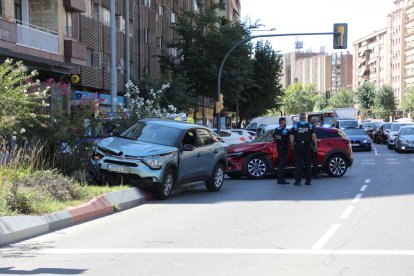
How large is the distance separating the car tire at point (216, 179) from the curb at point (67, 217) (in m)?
2.24

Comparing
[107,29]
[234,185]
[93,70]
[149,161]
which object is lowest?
[234,185]

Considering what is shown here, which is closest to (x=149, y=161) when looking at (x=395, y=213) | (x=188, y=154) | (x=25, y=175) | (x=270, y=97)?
(x=188, y=154)

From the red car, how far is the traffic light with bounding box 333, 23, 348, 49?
10.3 meters

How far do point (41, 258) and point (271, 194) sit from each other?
7460 mm

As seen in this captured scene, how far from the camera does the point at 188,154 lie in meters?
13.5

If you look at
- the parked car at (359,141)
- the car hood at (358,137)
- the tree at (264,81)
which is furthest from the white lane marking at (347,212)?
the tree at (264,81)

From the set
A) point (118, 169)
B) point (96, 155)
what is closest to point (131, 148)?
point (118, 169)

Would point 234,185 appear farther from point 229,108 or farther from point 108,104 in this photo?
point 229,108

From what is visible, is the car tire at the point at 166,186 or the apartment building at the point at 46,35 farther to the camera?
the apartment building at the point at 46,35

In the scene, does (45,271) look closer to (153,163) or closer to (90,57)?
(153,163)

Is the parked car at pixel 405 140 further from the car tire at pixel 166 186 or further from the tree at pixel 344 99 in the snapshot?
the tree at pixel 344 99

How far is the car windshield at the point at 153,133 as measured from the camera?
43.9 ft

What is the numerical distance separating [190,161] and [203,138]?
3.38 ft

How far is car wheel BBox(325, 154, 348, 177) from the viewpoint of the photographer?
17.8 meters
